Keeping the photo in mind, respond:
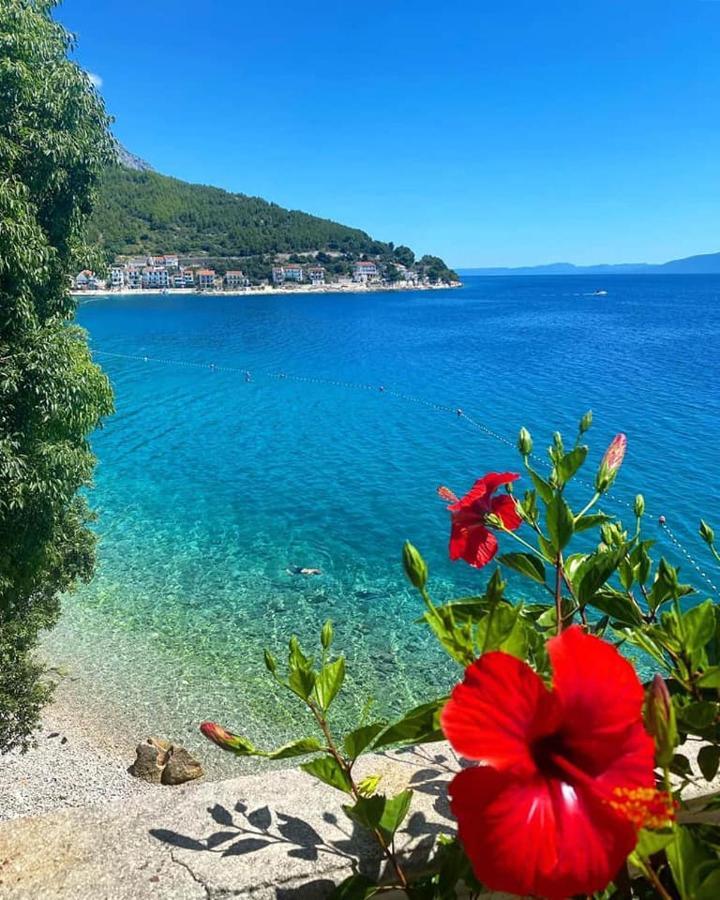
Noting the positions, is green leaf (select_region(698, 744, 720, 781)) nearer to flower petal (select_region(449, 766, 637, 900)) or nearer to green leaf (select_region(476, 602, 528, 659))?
green leaf (select_region(476, 602, 528, 659))

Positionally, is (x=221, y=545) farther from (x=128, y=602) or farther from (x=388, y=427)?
(x=388, y=427)

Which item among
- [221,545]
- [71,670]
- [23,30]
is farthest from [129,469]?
[23,30]

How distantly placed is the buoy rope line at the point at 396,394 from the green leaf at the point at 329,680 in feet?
34.2

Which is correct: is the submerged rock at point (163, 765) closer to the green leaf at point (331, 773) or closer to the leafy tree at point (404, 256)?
the green leaf at point (331, 773)

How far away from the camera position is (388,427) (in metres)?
22.4

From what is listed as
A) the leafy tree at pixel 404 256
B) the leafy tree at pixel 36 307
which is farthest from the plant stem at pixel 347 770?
the leafy tree at pixel 404 256

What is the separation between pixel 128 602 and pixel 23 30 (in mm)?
7683

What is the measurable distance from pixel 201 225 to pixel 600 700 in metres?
165

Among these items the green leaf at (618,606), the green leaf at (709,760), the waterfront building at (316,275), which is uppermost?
the waterfront building at (316,275)

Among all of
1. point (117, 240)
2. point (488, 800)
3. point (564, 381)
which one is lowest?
point (564, 381)

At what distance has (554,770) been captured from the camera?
1.91 feet

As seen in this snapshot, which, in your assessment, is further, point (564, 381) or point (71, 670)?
point (564, 381)

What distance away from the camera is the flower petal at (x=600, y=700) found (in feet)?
1.86

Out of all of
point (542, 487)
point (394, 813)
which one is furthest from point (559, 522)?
point (394, 813)
